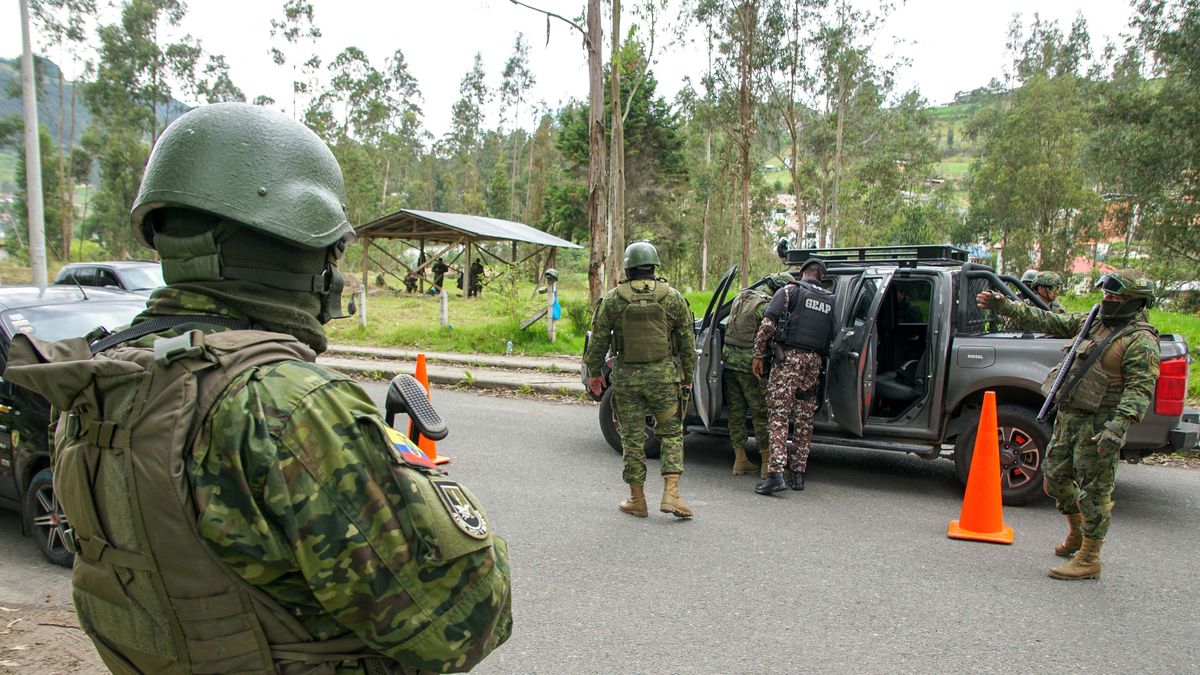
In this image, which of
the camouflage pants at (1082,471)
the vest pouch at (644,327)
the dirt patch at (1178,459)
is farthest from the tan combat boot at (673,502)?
the dirt patch at (1178,459)

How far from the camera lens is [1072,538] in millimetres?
4805

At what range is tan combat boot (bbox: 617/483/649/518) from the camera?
558 cm

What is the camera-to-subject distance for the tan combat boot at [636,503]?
5.58m

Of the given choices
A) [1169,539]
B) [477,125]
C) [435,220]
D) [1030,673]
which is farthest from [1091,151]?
[477,125]

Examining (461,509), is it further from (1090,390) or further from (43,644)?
(1090,390)

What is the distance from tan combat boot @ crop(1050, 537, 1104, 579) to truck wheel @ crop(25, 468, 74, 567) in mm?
5742

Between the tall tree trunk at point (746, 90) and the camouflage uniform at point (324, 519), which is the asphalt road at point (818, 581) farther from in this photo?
Answer: the tall tree trunk at point (746, 90)

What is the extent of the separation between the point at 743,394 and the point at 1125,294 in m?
3.05

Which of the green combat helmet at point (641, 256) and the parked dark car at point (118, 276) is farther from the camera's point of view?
the parked dark car at point (118, 276)

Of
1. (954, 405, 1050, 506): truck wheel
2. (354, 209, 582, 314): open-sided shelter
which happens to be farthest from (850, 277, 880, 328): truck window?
(354, 209, 582, 314): open-sided shelter

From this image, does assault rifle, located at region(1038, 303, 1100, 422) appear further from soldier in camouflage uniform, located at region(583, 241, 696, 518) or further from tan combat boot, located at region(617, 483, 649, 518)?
tan combat boot, located at region(617, 483, 649, 518)

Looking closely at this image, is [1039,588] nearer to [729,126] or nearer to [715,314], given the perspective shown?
[715,314]

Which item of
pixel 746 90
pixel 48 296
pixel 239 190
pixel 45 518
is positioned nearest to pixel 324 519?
pixel 239 190

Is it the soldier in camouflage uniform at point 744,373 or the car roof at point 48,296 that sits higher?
the car roof at point 48,296
